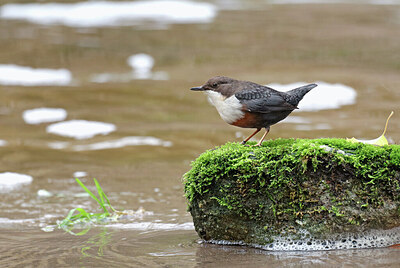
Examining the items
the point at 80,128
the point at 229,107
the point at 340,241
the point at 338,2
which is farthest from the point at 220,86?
the point at 338,2

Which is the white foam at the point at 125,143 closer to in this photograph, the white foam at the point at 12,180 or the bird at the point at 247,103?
the white foam at the point at 12,180

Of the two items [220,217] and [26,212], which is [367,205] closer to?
[220,217]

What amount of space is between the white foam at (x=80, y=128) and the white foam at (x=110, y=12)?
6.80 metres

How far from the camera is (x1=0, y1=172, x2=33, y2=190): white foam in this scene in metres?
7.70

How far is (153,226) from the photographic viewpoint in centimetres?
584

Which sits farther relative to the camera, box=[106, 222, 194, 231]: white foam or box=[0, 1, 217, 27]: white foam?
box=[0, 1, 217, 27]: white foam

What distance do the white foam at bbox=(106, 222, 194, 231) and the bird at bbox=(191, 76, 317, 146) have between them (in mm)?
1136

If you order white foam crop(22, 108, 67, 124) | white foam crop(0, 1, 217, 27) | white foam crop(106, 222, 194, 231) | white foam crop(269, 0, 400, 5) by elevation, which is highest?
white foam crop(269, 0, 400, 5)

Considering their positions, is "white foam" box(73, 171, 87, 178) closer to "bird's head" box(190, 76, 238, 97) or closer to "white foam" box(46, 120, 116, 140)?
"white foam" box(46, 120, 116, 140)

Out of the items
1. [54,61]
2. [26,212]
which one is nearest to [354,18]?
[54,61]

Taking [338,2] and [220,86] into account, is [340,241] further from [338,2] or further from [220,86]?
[338,2]

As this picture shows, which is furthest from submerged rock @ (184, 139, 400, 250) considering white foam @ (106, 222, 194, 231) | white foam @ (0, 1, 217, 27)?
white foam @ (0, 1, 217, 27)

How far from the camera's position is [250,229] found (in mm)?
4832

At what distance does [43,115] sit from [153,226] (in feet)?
18.8
